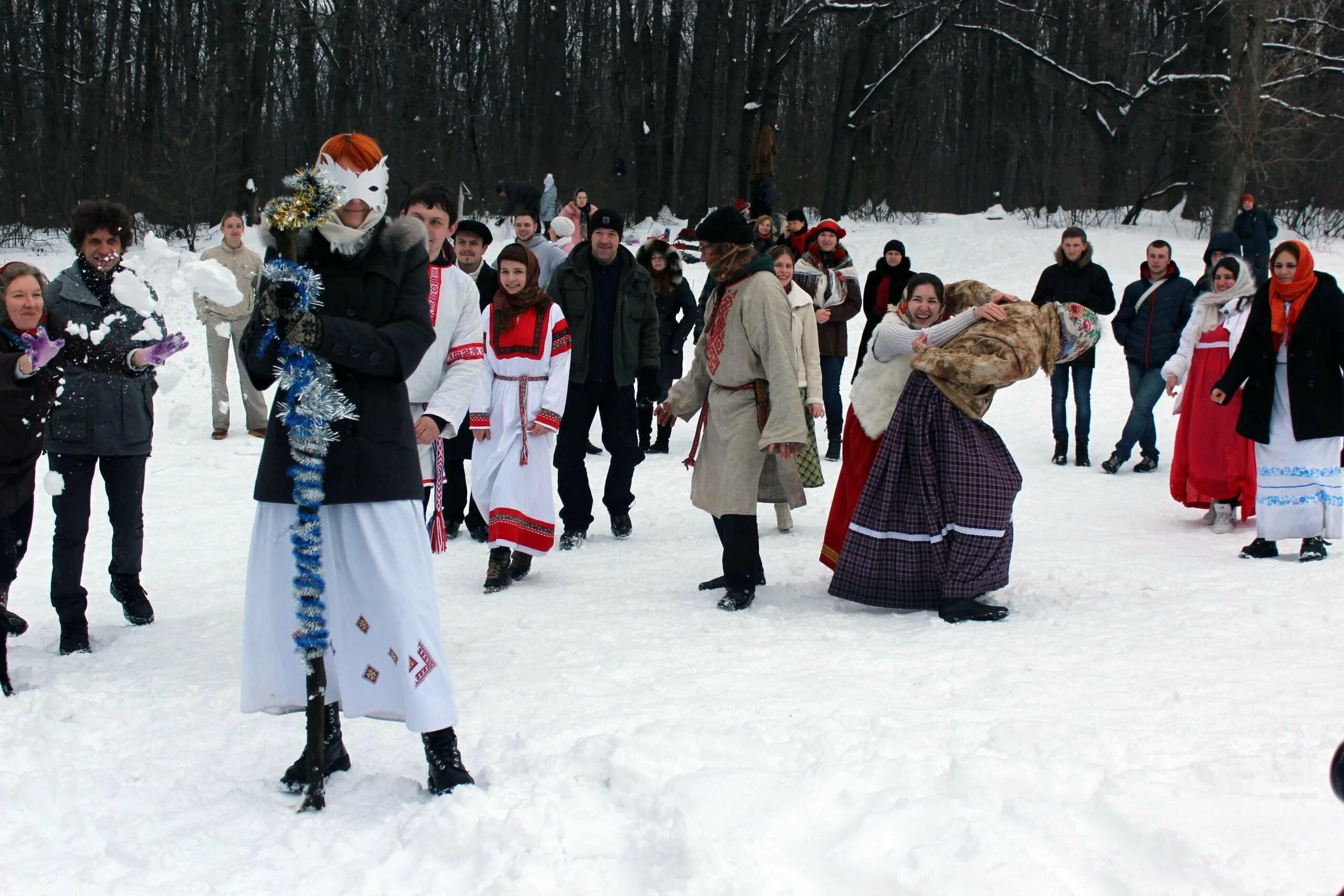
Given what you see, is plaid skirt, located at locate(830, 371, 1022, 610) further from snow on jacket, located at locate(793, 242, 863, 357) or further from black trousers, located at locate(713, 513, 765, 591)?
snow on jacket, located at locate(793, 242, 863, 357)

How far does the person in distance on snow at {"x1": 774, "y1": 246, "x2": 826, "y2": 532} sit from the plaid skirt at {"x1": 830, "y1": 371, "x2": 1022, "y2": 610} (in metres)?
0.80

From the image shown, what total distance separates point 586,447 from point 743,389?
7.15 feet

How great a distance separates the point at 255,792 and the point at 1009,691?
2481 millimetres

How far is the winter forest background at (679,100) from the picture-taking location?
2369 cm

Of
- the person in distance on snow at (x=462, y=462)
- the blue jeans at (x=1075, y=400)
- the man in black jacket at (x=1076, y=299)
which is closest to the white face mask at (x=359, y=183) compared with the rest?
the person in distance on snow at (x=462, y=462)

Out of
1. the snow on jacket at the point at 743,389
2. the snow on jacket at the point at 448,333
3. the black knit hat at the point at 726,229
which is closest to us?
the snow on jacket at the point at 448,333

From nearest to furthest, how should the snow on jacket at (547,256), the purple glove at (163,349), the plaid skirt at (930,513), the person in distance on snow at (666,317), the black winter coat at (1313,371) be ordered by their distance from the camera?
1. the purple glove at (163,349)
2. the plaid skirt at (930,513)
3. the black winter coat at (1313,371)
4. the snow on jacket at (547,256)
5. the person in distance on snow at (666,317)

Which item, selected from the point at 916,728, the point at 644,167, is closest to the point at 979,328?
the point at 916,728

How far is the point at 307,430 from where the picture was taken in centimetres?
331

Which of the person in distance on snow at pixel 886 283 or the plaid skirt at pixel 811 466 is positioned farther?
the person in distance on snow at pixel 886 283

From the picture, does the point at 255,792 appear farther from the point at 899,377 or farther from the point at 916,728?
the point at 899,377

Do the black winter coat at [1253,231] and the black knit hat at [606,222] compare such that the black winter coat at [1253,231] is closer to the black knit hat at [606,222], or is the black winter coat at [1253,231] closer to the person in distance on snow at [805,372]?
the person in distance on snow at [805,372]

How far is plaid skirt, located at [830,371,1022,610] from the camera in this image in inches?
217

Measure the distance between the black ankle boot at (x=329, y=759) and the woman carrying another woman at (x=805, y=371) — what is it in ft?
11.4
